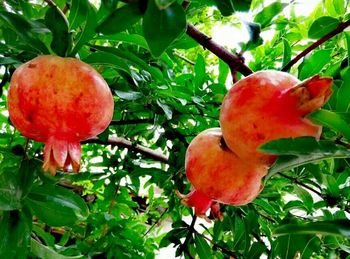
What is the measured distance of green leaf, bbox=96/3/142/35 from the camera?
437 millimetres

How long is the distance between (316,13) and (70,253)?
805 mm

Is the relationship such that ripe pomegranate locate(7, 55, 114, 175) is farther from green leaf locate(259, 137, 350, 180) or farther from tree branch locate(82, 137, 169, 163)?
tree branch locate(82, 137, 169, 163)

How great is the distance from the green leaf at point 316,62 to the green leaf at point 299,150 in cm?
19

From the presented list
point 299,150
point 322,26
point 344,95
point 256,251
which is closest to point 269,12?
point 322,26

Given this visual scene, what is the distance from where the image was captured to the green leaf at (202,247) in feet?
3.72

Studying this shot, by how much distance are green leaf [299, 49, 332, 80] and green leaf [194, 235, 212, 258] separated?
64 cm

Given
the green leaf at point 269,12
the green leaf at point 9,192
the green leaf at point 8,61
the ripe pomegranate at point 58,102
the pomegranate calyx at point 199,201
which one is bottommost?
the pomegranate calyx at point 199,201

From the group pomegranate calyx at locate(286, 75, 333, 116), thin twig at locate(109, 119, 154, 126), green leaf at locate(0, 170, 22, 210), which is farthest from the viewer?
thin twig at locate(109, 119, 154, 126)

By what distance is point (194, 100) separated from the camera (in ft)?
2.88

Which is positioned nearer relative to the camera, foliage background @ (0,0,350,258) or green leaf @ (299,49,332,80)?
foliage background @ (0,0,350,258)

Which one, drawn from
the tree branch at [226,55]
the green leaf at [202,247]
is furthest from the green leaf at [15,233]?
the green leaf at [202,247]

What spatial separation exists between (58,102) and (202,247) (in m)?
0.76

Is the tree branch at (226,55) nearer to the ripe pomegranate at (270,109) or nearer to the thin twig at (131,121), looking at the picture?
the ripe pomegranate at (270,109)

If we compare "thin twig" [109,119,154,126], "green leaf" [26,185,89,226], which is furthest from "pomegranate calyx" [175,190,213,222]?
"thin twig" [109,119,154,126]
